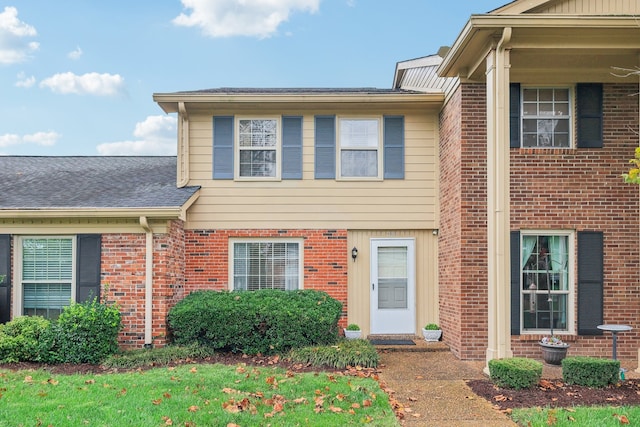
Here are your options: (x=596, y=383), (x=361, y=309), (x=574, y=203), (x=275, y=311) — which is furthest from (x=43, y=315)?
(x=574, y=203)

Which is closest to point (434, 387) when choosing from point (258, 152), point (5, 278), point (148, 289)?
point (148, 289)

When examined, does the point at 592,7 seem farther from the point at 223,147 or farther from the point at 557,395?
the point at 223,147

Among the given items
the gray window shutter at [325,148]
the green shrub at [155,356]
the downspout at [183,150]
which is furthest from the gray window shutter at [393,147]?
the green shrub at [155,356]

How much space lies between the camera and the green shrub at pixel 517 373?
6.42 meters

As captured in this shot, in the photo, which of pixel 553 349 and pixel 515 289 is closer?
pixel 553 349

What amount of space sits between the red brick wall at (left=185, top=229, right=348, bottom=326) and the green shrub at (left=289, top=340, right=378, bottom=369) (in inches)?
76.7

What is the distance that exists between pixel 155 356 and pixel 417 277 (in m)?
4.93

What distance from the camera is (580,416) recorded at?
211 inches

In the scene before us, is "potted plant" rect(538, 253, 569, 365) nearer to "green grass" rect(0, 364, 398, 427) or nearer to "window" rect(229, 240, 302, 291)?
"green grass" rect(0, 364, 398, 427)

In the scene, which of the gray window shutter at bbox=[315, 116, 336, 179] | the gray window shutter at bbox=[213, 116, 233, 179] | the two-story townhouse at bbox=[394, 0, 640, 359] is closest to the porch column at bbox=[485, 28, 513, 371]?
the two-story townhouse at bbox=[394, 0, 640, 359]

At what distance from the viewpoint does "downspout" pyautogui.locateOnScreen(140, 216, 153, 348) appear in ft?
A: 28.9

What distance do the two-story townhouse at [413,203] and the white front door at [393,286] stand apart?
0.04m

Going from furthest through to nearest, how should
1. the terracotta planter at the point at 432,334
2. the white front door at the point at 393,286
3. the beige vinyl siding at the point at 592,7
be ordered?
the white front door at the point at 393,286, the terracotta planter at the point at 432,334, the beige vinyl siding at the point at 592,7

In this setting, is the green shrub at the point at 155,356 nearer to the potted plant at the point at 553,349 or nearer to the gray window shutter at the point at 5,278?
the gray window shutter at the point at 5,278
